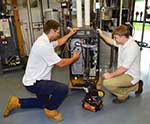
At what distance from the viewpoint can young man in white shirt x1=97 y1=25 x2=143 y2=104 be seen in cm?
265

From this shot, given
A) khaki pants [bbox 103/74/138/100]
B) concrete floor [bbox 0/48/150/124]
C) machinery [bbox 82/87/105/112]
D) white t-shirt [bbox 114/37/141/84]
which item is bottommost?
concrete floor [bbox 0/48/150/124]

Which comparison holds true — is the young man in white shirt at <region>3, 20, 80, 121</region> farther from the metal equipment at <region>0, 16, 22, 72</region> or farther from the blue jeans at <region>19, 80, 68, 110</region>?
the metal equipment at <region>0, 16, 22, 72</region>

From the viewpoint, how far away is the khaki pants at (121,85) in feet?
9.11

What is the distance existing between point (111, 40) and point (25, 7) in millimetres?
2478

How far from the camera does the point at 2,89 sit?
135 inches

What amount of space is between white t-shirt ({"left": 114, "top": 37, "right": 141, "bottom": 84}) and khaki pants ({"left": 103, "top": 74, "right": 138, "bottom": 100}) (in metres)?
0.08

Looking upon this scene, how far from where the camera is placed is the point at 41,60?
2408mm

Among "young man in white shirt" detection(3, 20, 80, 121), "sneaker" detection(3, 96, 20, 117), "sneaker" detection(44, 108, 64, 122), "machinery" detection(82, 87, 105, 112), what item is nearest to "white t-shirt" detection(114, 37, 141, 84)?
"machinery" detection(82, 87, 105, 112)

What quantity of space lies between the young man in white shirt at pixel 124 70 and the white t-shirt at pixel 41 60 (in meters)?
0.82

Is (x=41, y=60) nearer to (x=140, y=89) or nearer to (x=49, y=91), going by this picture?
(x=49, y=91)

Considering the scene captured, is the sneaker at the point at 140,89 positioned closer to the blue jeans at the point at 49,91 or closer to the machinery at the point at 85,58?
the machinery at the point at 85,58

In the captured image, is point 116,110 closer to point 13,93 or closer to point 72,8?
point 13,93

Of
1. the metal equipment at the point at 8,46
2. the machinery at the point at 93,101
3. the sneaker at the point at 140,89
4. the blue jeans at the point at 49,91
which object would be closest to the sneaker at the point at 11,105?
the blue jeans at the point at 49,91

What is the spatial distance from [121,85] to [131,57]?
1.38 ft
